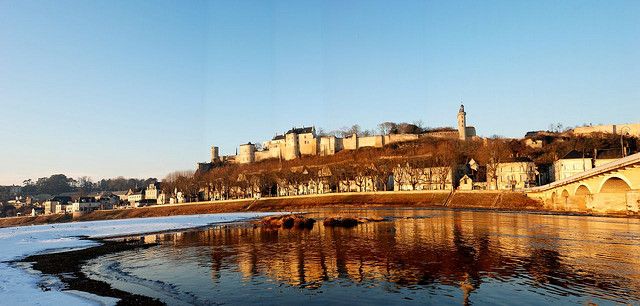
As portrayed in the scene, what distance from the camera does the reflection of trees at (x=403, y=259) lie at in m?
22.2

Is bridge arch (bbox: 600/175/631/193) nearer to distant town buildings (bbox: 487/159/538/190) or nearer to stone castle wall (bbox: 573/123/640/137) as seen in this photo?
distant town buildings (bbox: 487/159/538/190)

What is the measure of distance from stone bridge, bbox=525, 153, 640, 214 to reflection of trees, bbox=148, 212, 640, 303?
21.3m

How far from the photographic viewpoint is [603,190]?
203 ft

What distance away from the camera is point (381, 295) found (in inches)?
750

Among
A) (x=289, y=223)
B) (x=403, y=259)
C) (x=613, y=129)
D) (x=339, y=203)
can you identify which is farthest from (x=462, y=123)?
(x=403, y=259)

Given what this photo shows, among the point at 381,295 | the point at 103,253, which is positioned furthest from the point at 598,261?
the point at 103,253

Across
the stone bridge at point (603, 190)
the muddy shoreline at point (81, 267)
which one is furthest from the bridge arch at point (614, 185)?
the muddy shoreline at point (81, 267)

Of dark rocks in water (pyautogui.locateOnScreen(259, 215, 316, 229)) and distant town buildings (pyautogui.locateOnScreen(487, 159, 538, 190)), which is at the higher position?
distant town buildings (pyautogui.locateOnScreen(487, 159, 538, 190))

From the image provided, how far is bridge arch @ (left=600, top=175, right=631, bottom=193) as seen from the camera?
59438 mm

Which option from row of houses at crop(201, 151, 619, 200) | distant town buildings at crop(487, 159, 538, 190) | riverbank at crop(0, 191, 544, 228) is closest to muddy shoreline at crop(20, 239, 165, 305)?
riverbank at crop(0, 191, 544, 228)

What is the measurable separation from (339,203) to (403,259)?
283ft

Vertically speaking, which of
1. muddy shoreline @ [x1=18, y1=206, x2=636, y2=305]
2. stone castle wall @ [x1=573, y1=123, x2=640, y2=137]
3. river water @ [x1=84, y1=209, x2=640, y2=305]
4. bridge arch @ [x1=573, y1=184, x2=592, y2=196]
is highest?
stone castle wall @ [x1=573, y1=123, x2=640, y2=137]

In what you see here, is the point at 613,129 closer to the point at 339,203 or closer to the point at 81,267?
the point at 339,203

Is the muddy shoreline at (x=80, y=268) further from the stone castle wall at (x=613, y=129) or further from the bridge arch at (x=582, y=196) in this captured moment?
the stone castle wall at (x=613, y=129)
